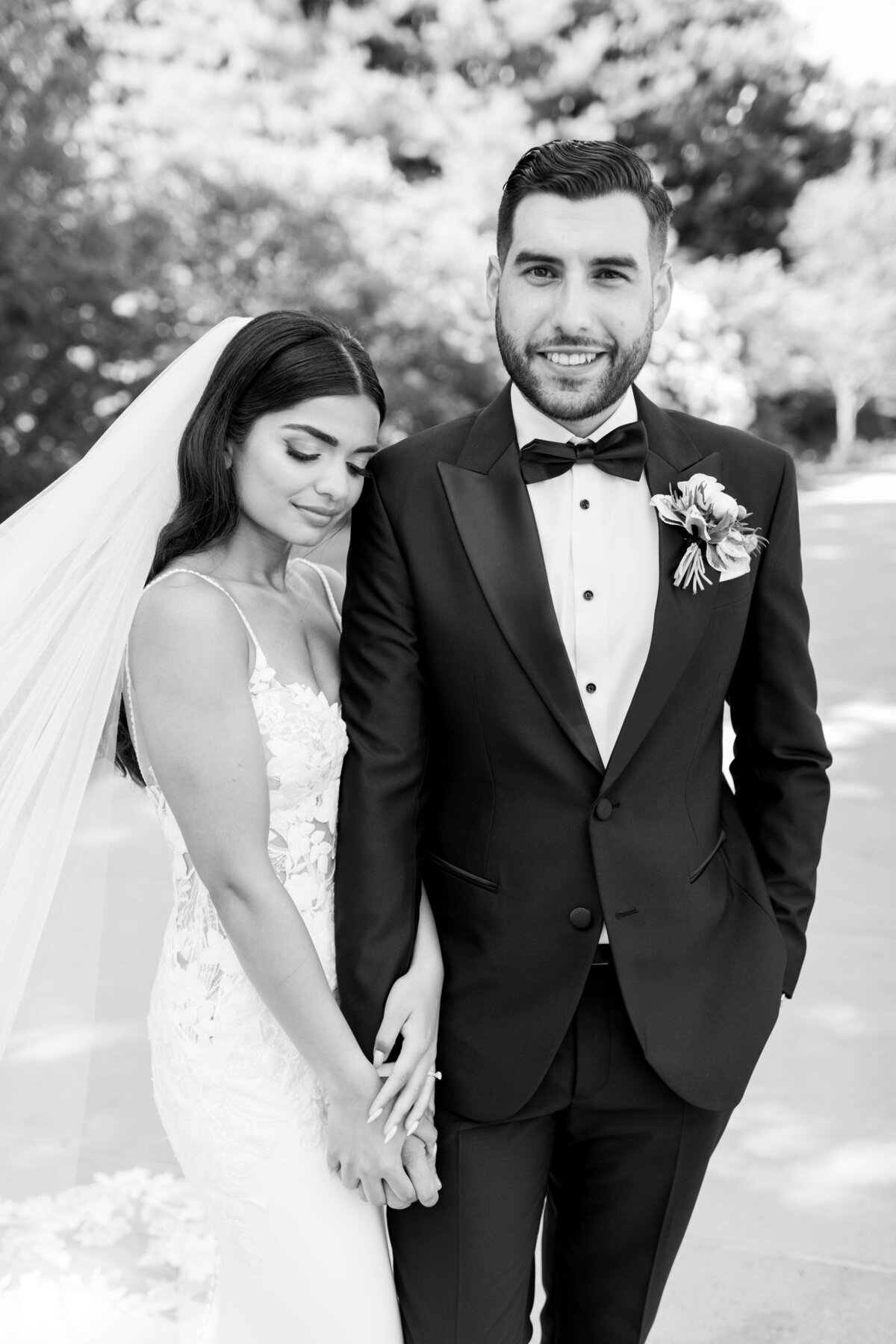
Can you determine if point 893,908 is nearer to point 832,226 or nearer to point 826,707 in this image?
A: point 826,707

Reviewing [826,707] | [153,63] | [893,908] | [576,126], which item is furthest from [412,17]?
[893,908]

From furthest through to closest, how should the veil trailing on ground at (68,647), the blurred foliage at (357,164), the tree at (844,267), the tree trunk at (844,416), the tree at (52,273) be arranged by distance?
1. the tree trunk at (844,416)
2. the tree at (844,267)
3. the blurred foliage at (357,164)
4. the tree at (52,273)
5. the veil trailing on ground at (68,647)

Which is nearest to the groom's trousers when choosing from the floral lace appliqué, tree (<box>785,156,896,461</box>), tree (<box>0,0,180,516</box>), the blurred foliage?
the floral lace appliqué

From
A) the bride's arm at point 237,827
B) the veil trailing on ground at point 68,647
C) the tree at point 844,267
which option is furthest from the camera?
the tree at point 844,267

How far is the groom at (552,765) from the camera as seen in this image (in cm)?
181

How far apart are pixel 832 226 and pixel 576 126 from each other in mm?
6561

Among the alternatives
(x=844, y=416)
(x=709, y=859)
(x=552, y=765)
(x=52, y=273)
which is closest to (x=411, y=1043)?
(x=552, y=765)

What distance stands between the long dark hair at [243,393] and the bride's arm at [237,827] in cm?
21

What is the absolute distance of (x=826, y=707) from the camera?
6359mm

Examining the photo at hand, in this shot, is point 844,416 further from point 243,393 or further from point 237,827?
point 237,827

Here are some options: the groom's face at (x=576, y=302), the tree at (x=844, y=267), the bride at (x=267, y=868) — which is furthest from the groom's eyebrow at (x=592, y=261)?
the tree at (x=844, y=267)

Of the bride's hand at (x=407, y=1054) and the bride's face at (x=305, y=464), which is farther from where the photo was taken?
the bride's face at (x=305, y=464)

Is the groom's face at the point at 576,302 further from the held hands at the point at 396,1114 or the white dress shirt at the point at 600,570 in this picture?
the held hands at the point at 396,1114

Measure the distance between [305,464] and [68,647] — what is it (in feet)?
1.75
